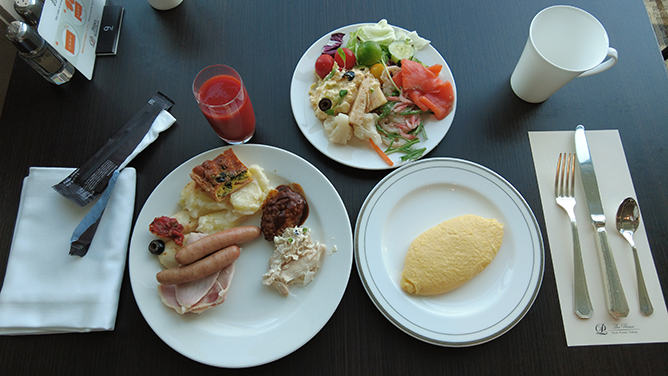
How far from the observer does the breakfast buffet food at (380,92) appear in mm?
1876

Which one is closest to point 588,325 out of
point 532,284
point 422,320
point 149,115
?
point 532,284

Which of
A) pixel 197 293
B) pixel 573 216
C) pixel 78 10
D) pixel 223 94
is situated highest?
pixel 78 10

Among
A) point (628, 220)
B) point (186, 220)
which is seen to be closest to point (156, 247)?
point (186, 220)

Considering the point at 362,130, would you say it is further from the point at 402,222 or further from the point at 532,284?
the point at 532,284

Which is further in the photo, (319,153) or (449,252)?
(319,153)

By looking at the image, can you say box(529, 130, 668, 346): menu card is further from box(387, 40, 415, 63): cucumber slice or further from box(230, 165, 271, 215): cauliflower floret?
box(230, 165, 271, 215): cauliflower floret

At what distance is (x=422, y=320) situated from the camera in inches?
62.6

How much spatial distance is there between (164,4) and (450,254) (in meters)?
2.41

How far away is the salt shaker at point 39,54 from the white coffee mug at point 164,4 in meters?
0.66

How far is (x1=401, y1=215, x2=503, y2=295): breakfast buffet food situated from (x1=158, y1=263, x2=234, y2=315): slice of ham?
90 centimetres

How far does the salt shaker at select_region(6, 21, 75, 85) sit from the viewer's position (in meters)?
1.74

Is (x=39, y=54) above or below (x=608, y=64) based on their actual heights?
above

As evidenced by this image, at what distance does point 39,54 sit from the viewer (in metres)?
1.86

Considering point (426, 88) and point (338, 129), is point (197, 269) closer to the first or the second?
point (338, 129)
